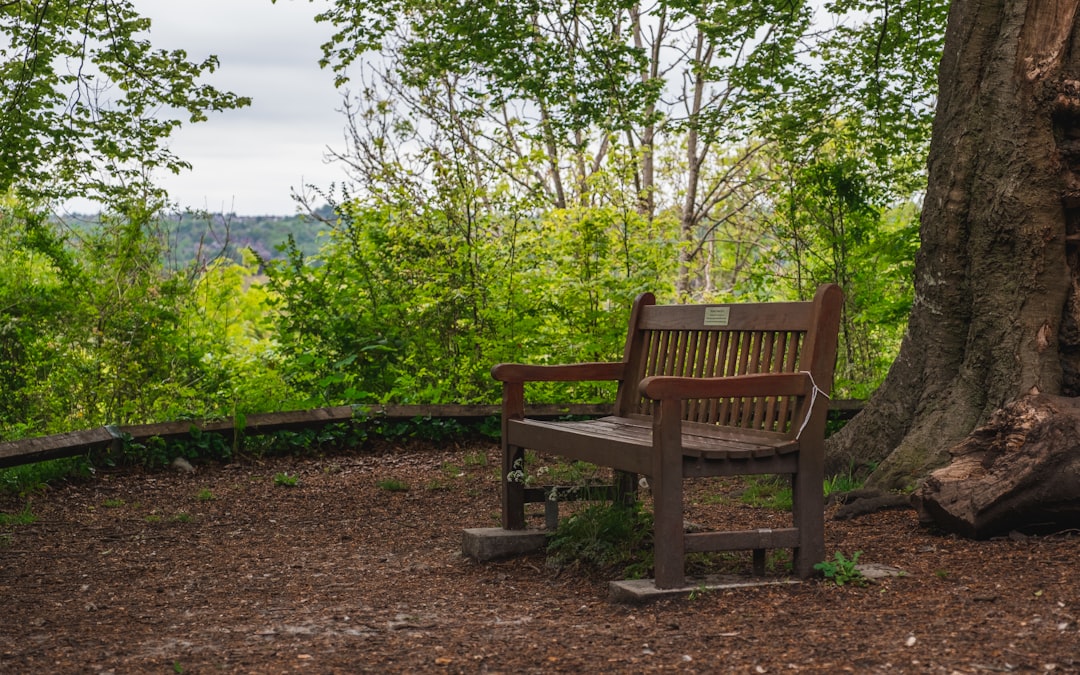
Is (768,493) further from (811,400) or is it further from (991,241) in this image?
(811,400)

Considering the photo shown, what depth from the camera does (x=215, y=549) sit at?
212 inches

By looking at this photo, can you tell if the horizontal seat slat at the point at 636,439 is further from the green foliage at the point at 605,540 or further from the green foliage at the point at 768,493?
the green foliage at the point at 768,493

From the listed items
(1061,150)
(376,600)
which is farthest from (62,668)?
(1061,150)

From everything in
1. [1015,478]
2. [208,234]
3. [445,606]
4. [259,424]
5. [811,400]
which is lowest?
[445,606]

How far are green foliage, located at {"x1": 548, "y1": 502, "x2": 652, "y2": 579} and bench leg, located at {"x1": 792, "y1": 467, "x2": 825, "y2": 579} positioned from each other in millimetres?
628

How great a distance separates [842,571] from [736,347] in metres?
1.06

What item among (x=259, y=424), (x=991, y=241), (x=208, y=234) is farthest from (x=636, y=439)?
(x=208, y=234)

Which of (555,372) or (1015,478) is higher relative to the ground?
(555,372)

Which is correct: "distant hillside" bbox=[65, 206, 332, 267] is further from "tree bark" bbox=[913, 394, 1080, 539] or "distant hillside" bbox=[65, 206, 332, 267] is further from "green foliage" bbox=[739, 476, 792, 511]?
"tree bark" bbox=[913, 394, 1080, 539]

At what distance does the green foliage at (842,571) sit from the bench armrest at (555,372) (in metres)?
1.53

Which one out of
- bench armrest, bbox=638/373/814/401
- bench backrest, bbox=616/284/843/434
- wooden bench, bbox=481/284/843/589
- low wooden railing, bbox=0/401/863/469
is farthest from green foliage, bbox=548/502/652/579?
low wooden railing, bbox=0/401/863/469

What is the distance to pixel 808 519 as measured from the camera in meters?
4.17

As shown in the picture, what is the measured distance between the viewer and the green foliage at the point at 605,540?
4489mm

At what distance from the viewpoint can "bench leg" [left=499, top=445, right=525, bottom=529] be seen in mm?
5086
